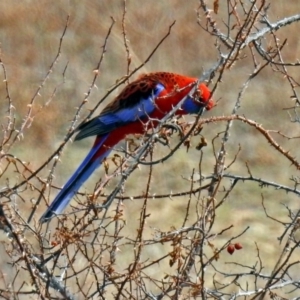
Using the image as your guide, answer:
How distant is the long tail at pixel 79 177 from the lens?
1663 mm

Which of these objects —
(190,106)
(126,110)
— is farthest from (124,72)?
(190,106)

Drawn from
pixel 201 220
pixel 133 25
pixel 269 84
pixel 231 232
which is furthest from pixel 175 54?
pixel 201 220

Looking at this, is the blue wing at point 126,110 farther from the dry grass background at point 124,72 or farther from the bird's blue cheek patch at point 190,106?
the dry grass background at point 124,72

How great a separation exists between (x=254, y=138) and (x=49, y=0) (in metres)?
1.50

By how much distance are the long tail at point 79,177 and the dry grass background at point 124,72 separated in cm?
207

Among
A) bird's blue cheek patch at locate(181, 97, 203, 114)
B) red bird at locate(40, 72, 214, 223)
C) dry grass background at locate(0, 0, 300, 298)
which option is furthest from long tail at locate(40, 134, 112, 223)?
dry grass background at locate(0, 0, 300, 298)

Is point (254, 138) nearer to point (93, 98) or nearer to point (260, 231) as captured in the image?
point (260, 231)

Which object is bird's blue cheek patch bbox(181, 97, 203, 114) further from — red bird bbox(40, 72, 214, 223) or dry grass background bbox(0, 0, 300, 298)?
dry grass background bbox(0, 0, 300, 298)

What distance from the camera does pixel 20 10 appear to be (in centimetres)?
430

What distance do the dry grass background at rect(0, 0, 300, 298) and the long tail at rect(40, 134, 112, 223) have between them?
6.79ft

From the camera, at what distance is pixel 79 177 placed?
6.02ft

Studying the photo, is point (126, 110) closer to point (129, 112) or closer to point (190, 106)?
point (129, 112)

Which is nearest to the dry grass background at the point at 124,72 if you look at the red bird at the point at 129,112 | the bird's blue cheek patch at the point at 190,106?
the red bird at the point at 129,112

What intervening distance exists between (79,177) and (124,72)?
2465mm
